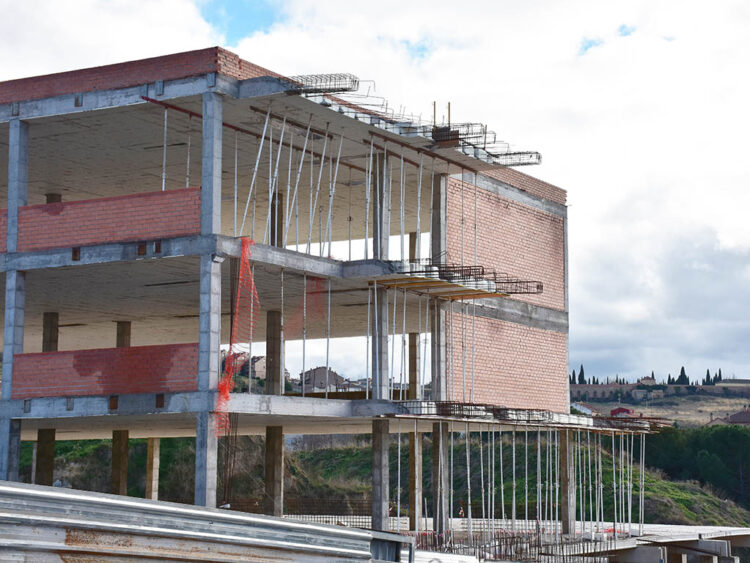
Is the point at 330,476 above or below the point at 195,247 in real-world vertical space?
below

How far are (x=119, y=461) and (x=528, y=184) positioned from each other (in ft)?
61.8

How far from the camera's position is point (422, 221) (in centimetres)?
4181

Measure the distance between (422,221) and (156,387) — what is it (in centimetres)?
1604

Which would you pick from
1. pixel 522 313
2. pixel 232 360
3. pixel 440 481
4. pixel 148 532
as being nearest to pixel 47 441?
pixel 232 360

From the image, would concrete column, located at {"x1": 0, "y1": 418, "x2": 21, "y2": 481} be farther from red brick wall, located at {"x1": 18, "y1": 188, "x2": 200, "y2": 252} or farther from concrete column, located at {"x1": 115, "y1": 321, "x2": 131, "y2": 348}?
concrete column, located at {"x1": 115, "y1": 321, "x2": 131, "y2": 348}

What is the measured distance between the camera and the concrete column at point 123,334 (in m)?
42.9

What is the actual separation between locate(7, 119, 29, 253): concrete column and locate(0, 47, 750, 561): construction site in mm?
83

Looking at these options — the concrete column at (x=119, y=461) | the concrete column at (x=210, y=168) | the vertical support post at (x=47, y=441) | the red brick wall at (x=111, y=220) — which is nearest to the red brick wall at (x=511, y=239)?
the concrete column at (x=210, y=168)

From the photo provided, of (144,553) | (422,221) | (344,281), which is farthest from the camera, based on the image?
(422,221)

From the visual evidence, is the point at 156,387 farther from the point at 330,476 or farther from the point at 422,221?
the point at 330,476

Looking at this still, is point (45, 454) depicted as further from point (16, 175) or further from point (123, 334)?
point (16, 175)

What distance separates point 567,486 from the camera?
138 ft

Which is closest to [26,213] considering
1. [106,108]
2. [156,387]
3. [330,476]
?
[106,108]

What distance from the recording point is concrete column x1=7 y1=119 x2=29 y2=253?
99.5 feet
